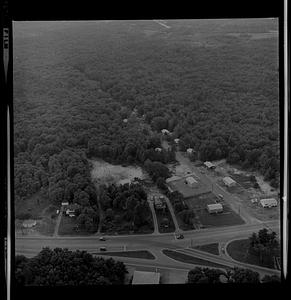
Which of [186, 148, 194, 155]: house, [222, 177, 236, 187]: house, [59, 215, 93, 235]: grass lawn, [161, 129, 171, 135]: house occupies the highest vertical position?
[161, 129, 171, 135]: house

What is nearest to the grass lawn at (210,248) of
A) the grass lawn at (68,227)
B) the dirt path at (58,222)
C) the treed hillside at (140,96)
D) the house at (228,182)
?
the house at (228,182)

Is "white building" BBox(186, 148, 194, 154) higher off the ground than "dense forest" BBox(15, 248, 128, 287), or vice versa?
"white building" BBox(186, 148, 194, 154)

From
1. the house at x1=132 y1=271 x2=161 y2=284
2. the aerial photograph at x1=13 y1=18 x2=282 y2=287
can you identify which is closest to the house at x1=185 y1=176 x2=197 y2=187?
the aerial photograph at x1=13 y1=18 x2=282 y2=287

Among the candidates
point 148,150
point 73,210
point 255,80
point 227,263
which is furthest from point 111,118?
point 227,263

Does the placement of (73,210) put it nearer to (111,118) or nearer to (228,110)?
(111,118)

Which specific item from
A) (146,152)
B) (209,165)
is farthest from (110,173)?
(209,165)

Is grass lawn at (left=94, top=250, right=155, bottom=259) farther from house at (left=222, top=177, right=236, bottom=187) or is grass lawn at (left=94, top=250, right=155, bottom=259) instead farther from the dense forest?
Result: house at (left=222, top=177, right=236, bottom=187)

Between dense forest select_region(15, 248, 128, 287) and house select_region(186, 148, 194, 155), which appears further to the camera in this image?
house select_region(186, 148, 194, 155)
